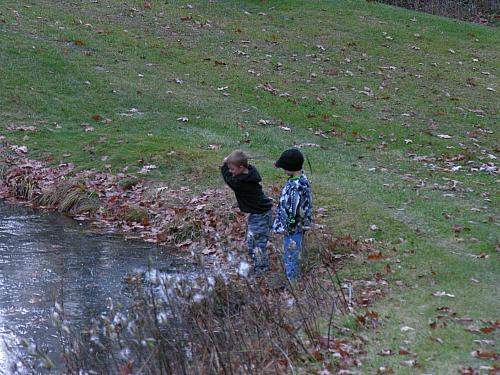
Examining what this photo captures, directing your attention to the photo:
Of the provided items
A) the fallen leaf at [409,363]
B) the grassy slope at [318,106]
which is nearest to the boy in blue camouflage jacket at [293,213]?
the grassy slope at [318,106]

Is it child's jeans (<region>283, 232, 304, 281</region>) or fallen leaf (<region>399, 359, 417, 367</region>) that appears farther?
child's jeans (<region>283, 232, 304, 281</region>)

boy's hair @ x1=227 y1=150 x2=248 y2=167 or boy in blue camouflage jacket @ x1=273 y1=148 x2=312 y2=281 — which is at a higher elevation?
boy's hair @ x1=227 y1=150 x2=248 y2=167

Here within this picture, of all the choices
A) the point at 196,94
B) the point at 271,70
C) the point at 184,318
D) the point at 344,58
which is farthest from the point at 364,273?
the point at 344,58

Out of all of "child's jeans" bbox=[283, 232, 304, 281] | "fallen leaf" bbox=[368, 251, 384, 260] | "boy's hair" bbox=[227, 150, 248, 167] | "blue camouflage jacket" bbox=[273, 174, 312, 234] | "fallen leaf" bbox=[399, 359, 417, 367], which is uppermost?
"boy's hair" bbox=[227, 150, 248, 167]

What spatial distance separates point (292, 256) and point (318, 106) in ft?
32.6

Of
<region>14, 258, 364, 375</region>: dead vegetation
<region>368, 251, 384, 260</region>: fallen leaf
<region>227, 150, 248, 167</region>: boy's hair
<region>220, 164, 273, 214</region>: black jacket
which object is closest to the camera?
<region>14, 258, 364, 375</region>: dead vegetation

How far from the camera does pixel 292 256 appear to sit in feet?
27.9

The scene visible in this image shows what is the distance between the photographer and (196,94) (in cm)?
1842

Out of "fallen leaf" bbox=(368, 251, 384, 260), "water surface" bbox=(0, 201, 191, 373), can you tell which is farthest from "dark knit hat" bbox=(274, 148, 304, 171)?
"water surface" bbox=(0, 201, 191, 373)

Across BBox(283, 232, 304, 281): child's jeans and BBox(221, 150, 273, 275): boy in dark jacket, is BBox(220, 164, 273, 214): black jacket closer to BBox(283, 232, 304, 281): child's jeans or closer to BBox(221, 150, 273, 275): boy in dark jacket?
BBox(221, 150, 273, 275): boy in dark jacket

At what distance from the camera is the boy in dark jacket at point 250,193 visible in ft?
29.2

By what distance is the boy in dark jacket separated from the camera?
29.2 ft

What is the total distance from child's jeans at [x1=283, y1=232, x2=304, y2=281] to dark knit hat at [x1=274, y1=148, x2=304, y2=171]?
2.64 feet

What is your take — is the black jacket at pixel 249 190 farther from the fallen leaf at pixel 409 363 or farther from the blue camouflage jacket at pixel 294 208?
the fallen leaf at pixel 409 363
